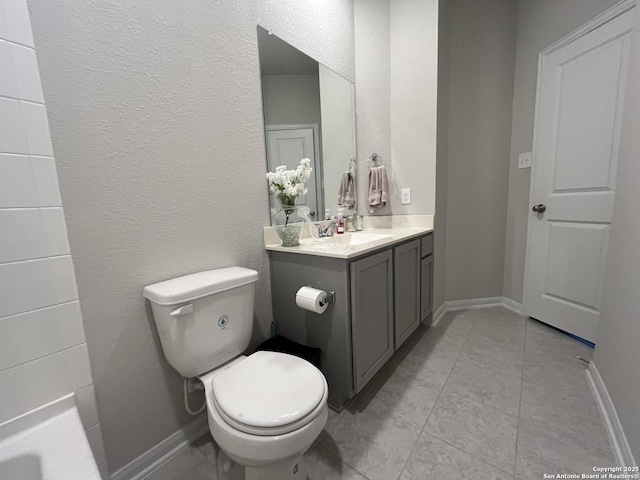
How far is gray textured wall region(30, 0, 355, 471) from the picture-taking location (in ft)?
2.64

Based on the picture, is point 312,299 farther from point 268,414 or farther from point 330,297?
point 268,414

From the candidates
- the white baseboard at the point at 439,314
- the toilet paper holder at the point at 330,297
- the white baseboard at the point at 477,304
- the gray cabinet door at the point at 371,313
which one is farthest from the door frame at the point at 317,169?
the white baseboard at the point at 477,304

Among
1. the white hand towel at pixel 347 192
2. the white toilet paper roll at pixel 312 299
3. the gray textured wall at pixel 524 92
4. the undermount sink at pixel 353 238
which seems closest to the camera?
the white toilet paper roll at pixel 312 299

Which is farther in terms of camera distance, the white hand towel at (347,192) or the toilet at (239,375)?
the white hand towel at (347,192)

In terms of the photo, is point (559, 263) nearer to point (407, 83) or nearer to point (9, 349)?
point (407, 83)

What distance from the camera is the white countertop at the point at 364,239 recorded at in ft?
3.79

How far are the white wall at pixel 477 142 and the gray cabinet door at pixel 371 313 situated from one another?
0.93 metres

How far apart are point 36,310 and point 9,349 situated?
0.11 meters

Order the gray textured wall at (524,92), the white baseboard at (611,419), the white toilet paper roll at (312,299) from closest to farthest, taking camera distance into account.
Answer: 1. the white baseboard at (611,419)
2. the white toilet paper roll at (312,299)
3. the gray textured wall at (524,92)

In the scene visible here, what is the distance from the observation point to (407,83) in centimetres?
194

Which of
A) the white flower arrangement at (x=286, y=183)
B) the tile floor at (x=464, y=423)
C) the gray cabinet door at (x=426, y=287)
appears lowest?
the tile floor at (x=464, y=423)

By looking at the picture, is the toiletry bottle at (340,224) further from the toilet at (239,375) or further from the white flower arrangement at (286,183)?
the toilet at (239,375)

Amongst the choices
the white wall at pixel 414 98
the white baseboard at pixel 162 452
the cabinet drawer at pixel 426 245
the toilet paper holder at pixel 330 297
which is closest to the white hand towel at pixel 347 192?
the white wall at pixel 414 98

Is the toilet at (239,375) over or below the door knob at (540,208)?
below
